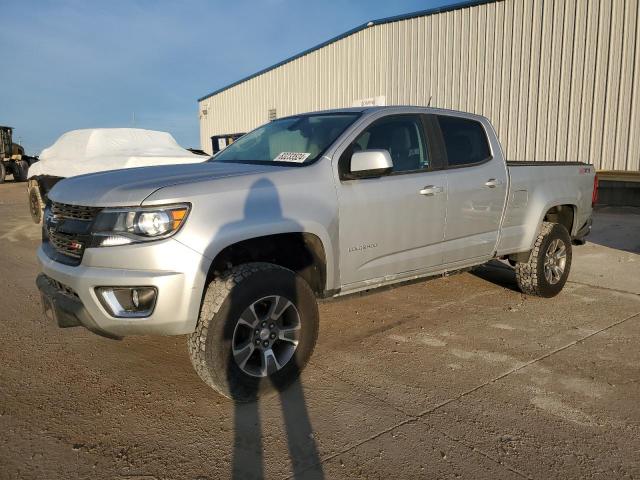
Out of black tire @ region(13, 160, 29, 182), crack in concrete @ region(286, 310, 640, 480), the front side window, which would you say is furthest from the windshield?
black tire @ region(13, 160, 29, 182)

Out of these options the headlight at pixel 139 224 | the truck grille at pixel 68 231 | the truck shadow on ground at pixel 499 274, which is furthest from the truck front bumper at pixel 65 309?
the truck shadow on ground at pixel 499 274

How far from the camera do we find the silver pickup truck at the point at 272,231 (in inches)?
115

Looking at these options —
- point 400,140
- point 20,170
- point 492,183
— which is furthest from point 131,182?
point 20,170

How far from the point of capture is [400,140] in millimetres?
4258

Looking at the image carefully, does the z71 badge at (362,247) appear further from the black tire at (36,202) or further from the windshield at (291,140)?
the black tire at (36,202)

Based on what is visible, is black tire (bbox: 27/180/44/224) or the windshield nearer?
the windshield

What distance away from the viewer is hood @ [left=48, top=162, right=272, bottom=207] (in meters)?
2.98

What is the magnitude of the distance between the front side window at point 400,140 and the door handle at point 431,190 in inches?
7.1

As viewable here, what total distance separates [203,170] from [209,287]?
865 millimetres

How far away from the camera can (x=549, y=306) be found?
5.22m

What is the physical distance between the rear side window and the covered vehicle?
17.1ft

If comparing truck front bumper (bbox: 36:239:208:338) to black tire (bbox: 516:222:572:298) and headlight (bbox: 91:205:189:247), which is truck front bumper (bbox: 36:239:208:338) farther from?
black tire (bbox: 516:222:572:298)

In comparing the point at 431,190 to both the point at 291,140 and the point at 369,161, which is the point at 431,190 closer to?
the point at 369,161

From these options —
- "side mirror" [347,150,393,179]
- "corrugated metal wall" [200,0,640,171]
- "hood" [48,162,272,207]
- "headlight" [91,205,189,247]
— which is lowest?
"headlight" [91,205,189,247]
